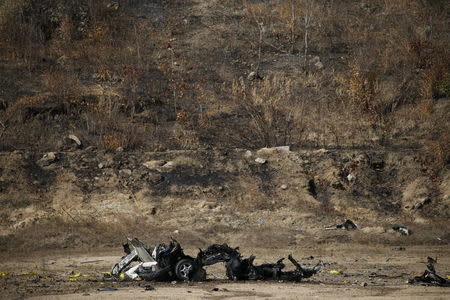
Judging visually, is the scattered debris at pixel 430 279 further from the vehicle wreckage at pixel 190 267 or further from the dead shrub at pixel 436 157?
Answer: the dead shrub at pixel 436 157

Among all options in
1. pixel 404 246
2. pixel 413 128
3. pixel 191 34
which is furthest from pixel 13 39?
pixel 404 246

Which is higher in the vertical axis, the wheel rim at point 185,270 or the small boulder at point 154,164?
the small boulder at point 154,164

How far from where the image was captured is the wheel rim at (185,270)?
12.5 metres

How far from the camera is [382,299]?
10453mm

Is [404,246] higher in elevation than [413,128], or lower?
lower

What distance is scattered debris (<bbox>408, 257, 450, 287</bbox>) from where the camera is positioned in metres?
11.9

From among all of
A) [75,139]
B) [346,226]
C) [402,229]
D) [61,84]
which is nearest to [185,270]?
[346,226]

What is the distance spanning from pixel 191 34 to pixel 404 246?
16954mm

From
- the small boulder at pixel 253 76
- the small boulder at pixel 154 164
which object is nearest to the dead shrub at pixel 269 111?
the small boulder at pixel 253 76

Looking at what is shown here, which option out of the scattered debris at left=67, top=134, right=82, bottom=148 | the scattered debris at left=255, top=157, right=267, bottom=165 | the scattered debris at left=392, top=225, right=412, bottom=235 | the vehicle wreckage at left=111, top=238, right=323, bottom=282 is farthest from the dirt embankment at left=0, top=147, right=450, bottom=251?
the vehicle wreckage at left=111, top=238, right=323, bottom=282

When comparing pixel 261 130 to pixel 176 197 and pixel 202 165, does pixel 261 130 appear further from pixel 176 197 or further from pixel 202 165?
pixel 176 197

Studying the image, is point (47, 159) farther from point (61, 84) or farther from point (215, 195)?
point (215, 195)

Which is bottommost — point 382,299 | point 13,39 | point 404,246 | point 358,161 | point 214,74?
point 382,299

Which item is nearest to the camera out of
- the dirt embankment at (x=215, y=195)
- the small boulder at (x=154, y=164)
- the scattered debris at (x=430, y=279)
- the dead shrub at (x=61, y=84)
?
the scattered debris at (x=430, y=279)
